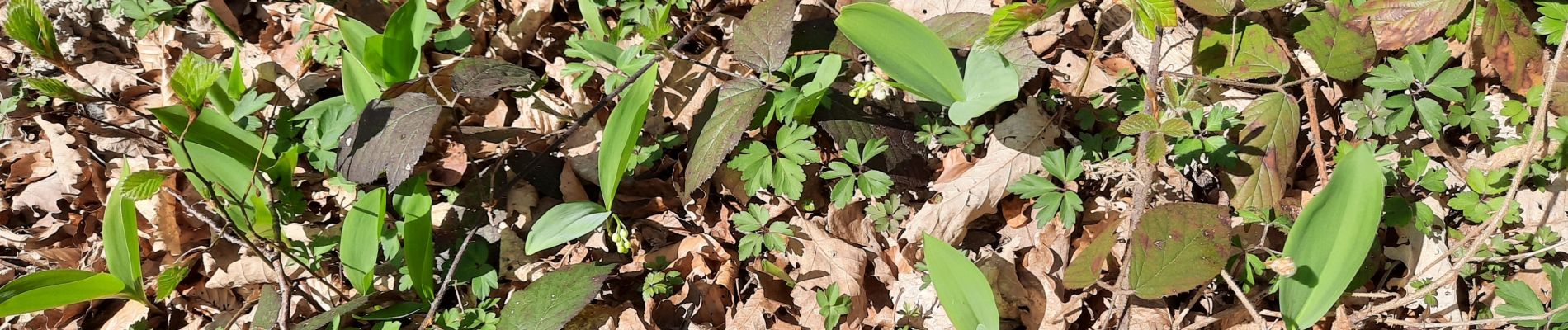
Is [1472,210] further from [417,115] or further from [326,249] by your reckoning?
[326,249]

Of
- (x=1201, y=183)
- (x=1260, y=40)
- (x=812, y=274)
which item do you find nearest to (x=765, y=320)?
(x=812, y=274)

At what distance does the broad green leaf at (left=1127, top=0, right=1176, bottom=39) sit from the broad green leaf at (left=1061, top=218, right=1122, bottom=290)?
0.39 meters

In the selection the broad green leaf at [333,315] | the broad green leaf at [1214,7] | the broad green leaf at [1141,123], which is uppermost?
the broad green leaf at [1214,7]

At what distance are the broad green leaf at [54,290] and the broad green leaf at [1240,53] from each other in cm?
213

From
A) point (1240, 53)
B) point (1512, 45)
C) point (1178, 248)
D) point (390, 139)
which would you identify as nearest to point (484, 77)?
point (390, 139)

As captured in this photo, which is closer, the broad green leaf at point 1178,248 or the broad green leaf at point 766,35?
the broad green leaf at point 1178,248

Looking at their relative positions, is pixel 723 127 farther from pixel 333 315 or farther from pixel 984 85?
pixel 333 315

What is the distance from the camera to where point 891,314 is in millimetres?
1613

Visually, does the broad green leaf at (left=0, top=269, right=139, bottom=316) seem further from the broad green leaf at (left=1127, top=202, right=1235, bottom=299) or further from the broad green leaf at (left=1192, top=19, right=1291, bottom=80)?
the broad green leaf at (left=1192, top=19, right=1291, bottom=80)

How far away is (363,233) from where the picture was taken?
1589 mm

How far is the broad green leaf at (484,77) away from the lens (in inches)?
60.5

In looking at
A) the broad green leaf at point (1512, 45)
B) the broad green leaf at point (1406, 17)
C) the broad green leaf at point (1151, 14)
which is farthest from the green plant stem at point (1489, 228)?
the broad green leaf at point (1151, 14)

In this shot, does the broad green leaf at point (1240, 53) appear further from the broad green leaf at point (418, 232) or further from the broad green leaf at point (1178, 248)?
the broad green leaf at point (418, 232)

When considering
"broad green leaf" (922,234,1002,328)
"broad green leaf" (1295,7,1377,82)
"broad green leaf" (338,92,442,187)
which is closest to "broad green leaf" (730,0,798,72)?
"broad green leaf" (922,234,1002,328)
